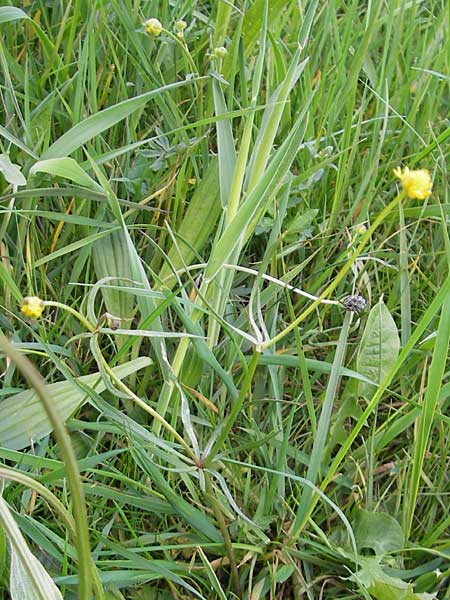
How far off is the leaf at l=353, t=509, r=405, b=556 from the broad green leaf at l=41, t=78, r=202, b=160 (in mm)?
763

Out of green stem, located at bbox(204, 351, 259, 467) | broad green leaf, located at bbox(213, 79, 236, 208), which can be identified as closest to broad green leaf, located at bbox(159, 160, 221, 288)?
broad green leaf, located at bbox(213, 79, 236, 208)

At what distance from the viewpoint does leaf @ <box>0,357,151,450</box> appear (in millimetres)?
1143

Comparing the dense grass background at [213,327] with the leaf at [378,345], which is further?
the leaf at [378,345]

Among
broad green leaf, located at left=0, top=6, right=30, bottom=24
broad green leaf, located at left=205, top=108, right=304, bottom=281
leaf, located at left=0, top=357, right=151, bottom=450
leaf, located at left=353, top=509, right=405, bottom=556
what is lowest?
leaf, located at left=353, top=509, right=405, bottom=556

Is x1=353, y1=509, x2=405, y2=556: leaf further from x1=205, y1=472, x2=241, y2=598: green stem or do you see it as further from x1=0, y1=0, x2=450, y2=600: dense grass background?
x1=205, y1=472, x2=241, y2=598: green stem

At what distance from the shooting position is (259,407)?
131 centimetres

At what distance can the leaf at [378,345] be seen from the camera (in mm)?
1256

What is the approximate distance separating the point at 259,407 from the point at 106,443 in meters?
0.27

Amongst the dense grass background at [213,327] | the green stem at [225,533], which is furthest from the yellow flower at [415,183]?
the green stem at [225,533]

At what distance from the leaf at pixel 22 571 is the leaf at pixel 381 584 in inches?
18.5

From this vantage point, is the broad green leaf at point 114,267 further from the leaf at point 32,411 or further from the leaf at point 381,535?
the leaf at point 381,535

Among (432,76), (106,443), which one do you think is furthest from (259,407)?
(432,76)

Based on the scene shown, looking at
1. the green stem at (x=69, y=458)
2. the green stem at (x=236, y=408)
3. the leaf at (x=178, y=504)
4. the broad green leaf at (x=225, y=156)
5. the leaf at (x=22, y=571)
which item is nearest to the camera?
the green stem at (x=69, y=458)

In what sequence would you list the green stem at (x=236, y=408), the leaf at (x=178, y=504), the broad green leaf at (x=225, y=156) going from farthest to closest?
the broad green leaf at (x=225, y=156) < the leaf at (x=178, y=504) < the green stem at (x=236, y=408)
